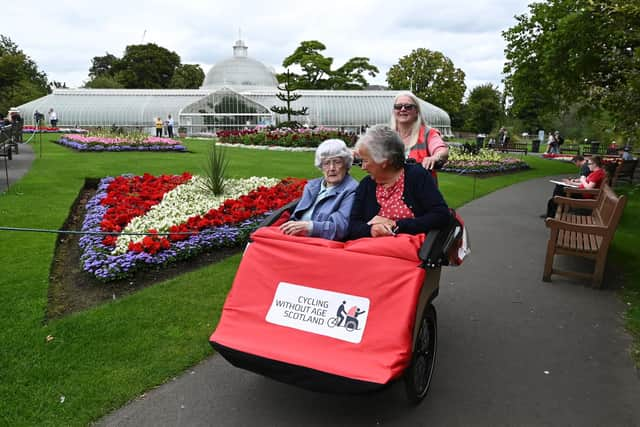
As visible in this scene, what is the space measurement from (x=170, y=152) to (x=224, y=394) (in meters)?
17.1

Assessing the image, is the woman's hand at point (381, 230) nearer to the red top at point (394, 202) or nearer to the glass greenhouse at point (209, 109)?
the red top at point (394, 202)

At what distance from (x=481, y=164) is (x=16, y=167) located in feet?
47.2

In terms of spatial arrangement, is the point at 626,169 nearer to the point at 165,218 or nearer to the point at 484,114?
the point at 165,218

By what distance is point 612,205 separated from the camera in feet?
18.5

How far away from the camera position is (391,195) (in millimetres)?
3369

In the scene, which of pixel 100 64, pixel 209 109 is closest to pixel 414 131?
pixel 209 109

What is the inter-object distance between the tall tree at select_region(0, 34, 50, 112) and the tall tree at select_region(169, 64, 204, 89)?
16505 millimetres

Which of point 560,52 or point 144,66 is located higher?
point 144,66

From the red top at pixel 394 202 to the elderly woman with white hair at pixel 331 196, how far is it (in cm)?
28

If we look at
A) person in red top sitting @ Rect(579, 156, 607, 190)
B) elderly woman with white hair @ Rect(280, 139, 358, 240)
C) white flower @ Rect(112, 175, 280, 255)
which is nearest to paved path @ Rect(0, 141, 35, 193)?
white flower @ Rect(112, 175, 280, 255)

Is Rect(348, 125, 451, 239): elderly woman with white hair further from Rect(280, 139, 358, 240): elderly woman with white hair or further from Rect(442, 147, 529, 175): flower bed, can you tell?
Rect(442, 147, 529, 175): flower bed

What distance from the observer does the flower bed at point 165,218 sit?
536cm

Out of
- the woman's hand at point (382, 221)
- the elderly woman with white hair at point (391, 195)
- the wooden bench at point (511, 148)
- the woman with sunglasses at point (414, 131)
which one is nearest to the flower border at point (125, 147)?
the woman with sunglasses at point (414, 131)

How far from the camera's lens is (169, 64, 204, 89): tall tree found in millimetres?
64312
